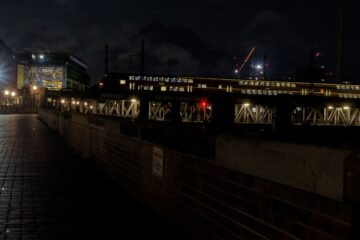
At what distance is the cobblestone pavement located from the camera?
24.4ft

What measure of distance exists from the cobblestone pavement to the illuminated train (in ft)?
288

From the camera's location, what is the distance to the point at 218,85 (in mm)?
110125

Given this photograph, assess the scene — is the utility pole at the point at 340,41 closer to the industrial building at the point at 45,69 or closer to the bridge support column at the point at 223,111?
the bridge support column at the point at 223,111

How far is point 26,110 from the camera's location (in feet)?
335

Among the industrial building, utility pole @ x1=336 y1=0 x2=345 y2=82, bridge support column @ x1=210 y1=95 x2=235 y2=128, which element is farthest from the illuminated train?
bridge support column @ x1=210 y1=95 x2=235 y2=128

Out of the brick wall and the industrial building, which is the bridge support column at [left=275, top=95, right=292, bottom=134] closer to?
the brick wall

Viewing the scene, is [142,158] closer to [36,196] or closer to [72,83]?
[36,196]

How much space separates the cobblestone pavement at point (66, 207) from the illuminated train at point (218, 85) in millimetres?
87712

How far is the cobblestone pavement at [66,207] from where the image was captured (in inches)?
293

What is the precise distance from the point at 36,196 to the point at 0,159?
6.95m

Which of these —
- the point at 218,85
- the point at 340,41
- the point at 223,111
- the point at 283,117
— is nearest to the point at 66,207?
the point at 223,111

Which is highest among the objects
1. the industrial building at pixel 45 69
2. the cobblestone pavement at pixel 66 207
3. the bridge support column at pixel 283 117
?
the industrial building at pixel 45 69

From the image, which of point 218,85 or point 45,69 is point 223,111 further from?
A: point 45,69

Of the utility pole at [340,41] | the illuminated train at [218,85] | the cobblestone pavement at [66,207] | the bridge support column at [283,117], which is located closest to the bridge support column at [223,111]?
the bridge support column at [283,117]
